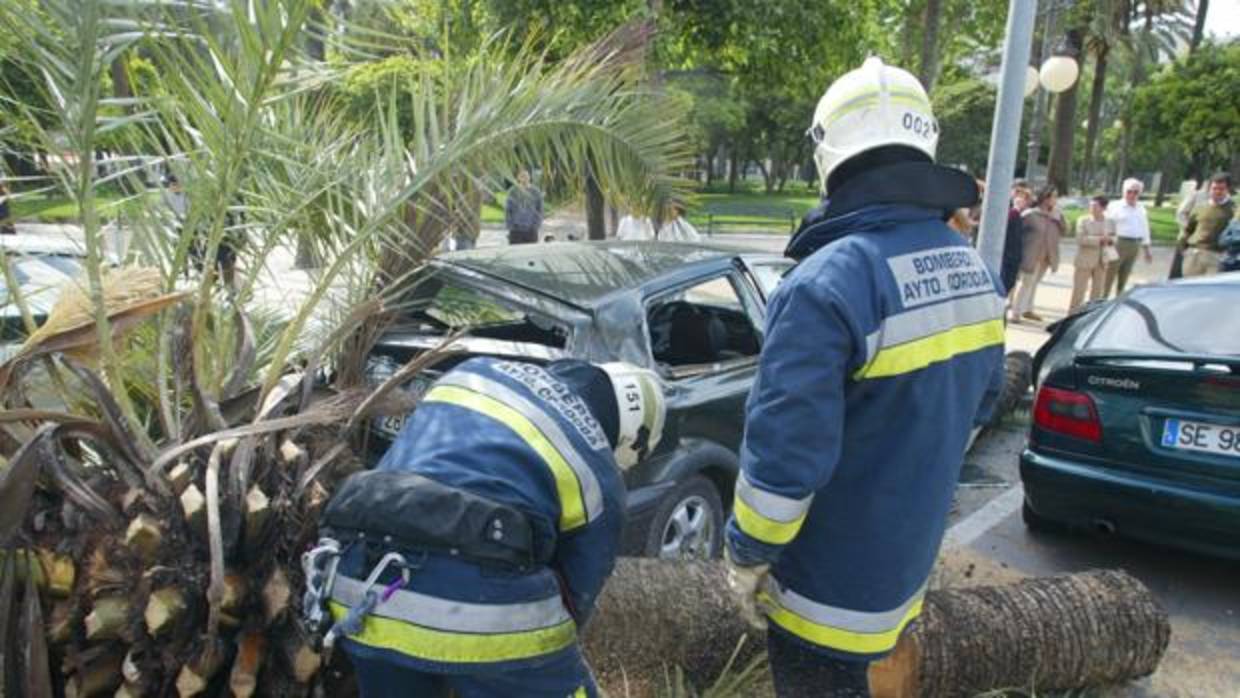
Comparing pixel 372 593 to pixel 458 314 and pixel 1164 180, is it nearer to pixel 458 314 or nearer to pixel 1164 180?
pixel 458 314

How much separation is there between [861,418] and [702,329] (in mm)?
2713

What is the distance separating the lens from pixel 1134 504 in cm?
376

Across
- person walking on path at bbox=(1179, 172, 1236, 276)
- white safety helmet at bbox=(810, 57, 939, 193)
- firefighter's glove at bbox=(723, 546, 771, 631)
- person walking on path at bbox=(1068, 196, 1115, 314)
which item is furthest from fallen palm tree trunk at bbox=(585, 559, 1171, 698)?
person walking on path at bbox=(1068, 196, 1115, 314)

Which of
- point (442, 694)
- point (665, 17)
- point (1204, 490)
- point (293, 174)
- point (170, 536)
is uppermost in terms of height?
point (665, 17)


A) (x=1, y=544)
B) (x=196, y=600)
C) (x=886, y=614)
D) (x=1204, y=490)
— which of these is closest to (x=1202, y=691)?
(x=1204, y=490)

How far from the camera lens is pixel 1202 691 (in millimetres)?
3152

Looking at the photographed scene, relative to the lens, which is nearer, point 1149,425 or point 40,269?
point 40,269

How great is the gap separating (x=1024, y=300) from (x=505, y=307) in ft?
27.7

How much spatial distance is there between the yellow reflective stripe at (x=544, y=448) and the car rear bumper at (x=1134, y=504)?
3.00m

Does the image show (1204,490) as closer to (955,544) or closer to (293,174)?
(955,544)

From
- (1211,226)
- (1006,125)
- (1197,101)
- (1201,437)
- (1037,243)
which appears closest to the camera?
(1201,437)

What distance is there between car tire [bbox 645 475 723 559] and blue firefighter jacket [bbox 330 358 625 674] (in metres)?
1.67

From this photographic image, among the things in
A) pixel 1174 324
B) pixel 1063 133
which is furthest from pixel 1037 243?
pixel 1063 133

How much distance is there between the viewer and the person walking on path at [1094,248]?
1010 centimetres
